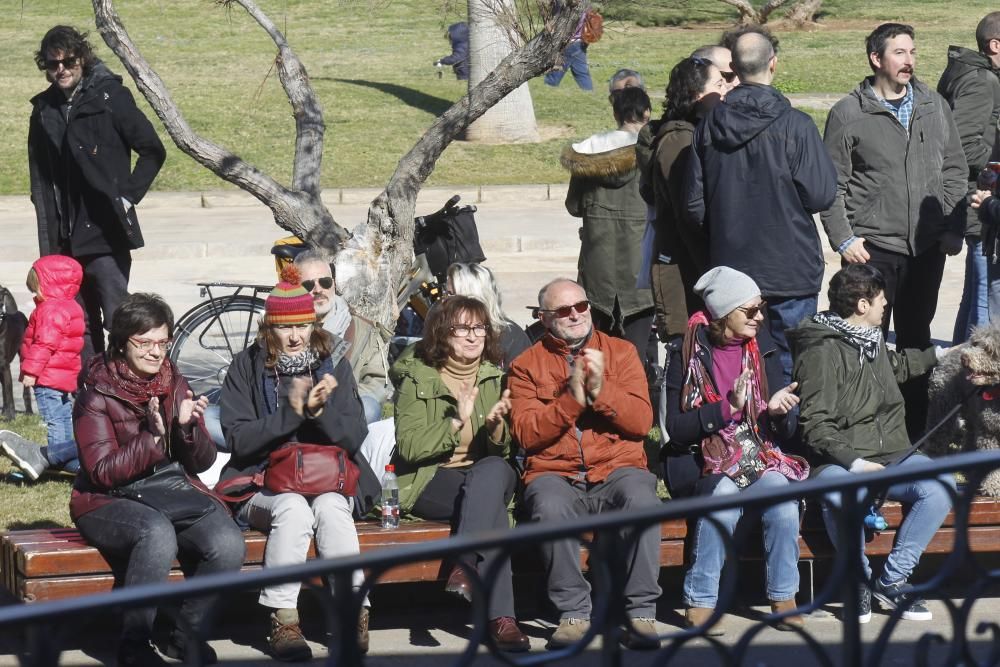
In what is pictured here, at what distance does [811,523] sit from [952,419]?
48.1 inches

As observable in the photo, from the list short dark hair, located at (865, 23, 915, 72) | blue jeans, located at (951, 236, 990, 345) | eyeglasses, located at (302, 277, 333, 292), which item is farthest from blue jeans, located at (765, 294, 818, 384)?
eyeglasses, located at (302, 277, 333, 292)

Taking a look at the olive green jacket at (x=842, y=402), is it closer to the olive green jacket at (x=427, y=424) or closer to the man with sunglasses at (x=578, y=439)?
the man with sunglasses at (x=578, y=439)

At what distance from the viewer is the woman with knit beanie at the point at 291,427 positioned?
503cm

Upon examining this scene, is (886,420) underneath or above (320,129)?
underneath

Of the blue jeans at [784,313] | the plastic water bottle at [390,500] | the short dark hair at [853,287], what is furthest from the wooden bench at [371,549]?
the blue jeans at [784,313]

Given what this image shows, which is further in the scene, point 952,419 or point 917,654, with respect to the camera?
point 952,419

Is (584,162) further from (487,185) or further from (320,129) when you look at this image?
(487,185)

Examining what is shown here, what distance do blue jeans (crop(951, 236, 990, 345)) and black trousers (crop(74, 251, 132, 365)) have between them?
4.54 m

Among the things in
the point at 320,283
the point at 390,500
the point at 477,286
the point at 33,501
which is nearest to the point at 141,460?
the point at 390,500

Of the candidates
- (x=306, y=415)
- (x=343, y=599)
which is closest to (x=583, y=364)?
(x=306, y=415)

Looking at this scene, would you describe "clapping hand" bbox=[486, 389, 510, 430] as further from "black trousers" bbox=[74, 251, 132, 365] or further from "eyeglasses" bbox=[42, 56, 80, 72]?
"eyeglasses" bbox=[42, 56, 80, 72]

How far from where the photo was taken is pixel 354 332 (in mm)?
6652

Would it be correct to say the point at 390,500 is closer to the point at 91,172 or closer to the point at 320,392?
the point at 320,392

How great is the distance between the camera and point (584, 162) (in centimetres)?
782
